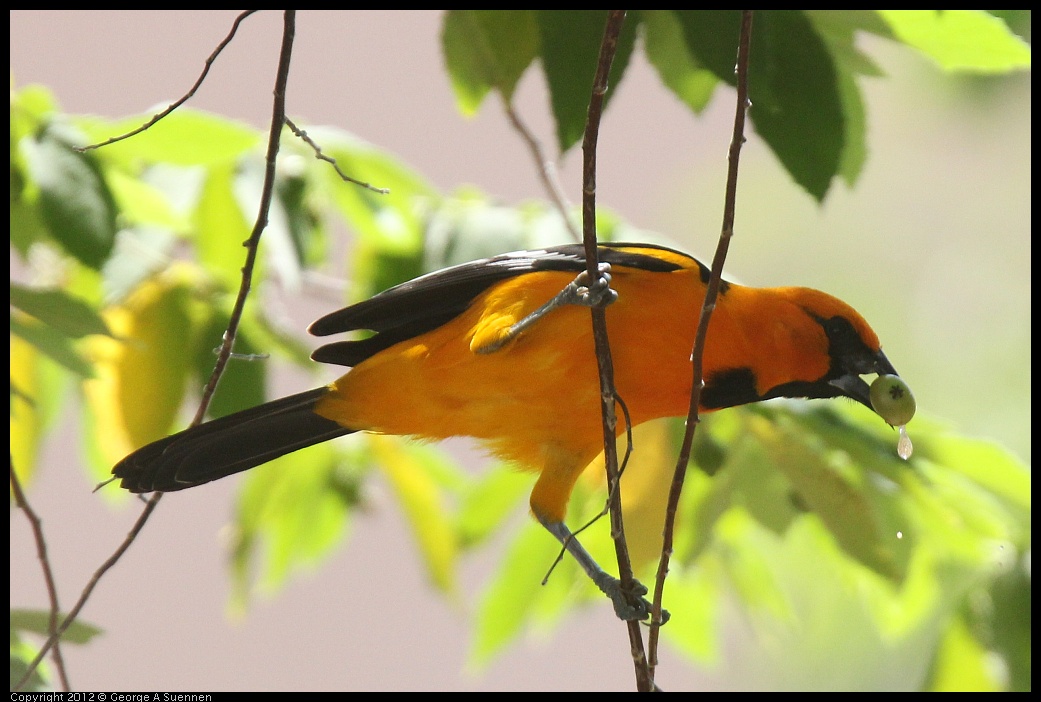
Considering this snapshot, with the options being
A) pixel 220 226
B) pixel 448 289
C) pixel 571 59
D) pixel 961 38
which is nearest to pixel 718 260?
pixel 571 59

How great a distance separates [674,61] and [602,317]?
2.58ft

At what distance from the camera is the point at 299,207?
13.2ft

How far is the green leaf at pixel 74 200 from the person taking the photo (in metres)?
3.30

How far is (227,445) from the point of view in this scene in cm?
356

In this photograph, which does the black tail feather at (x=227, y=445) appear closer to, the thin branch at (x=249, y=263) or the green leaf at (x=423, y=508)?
the thin branch at (x=249, y=263)

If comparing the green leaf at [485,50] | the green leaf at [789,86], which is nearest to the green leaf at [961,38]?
the green leaf at [789,86]

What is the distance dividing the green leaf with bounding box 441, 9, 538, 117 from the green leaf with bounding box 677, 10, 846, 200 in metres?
0.46

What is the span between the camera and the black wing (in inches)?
132

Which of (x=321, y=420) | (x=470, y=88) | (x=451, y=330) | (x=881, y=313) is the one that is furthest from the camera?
(x=881, y=313)

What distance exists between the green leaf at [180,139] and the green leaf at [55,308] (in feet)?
2.26

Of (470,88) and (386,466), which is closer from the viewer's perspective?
(470,88)
